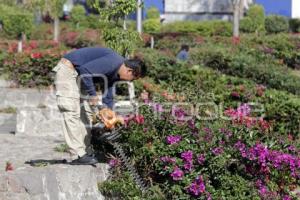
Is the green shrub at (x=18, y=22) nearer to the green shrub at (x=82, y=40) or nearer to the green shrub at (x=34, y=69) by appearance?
the green shrub at (x=82, y=40)

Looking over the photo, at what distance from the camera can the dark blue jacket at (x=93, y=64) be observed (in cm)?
605

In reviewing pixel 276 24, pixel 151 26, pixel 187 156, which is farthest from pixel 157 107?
pixel 276 24

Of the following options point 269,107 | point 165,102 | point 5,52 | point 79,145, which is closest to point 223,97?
point 269,107

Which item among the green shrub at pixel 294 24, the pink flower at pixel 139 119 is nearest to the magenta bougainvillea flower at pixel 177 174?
the pink flower at pixel 139 119

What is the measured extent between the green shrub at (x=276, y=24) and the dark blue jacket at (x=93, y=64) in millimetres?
28815

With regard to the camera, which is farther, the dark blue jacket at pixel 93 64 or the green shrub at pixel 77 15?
the green shrub at pixel 77 15

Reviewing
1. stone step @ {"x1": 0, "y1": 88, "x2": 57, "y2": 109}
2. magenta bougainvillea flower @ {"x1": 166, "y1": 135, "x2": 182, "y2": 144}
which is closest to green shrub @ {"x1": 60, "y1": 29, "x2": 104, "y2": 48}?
stone step @ {"x1": 0, "y1": 88, "x2": 57, "y2": 109}

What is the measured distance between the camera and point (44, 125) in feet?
31.5

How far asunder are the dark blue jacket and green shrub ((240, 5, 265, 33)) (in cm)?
2649

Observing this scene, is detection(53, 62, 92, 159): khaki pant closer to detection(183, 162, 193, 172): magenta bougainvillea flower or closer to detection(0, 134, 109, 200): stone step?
detection(0, 134, 109, 200): stone step

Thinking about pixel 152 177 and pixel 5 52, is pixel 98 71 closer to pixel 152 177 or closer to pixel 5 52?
pixel 152 177

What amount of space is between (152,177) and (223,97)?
4114mm

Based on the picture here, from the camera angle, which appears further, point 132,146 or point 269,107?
point 269,107

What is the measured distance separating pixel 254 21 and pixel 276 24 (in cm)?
214
